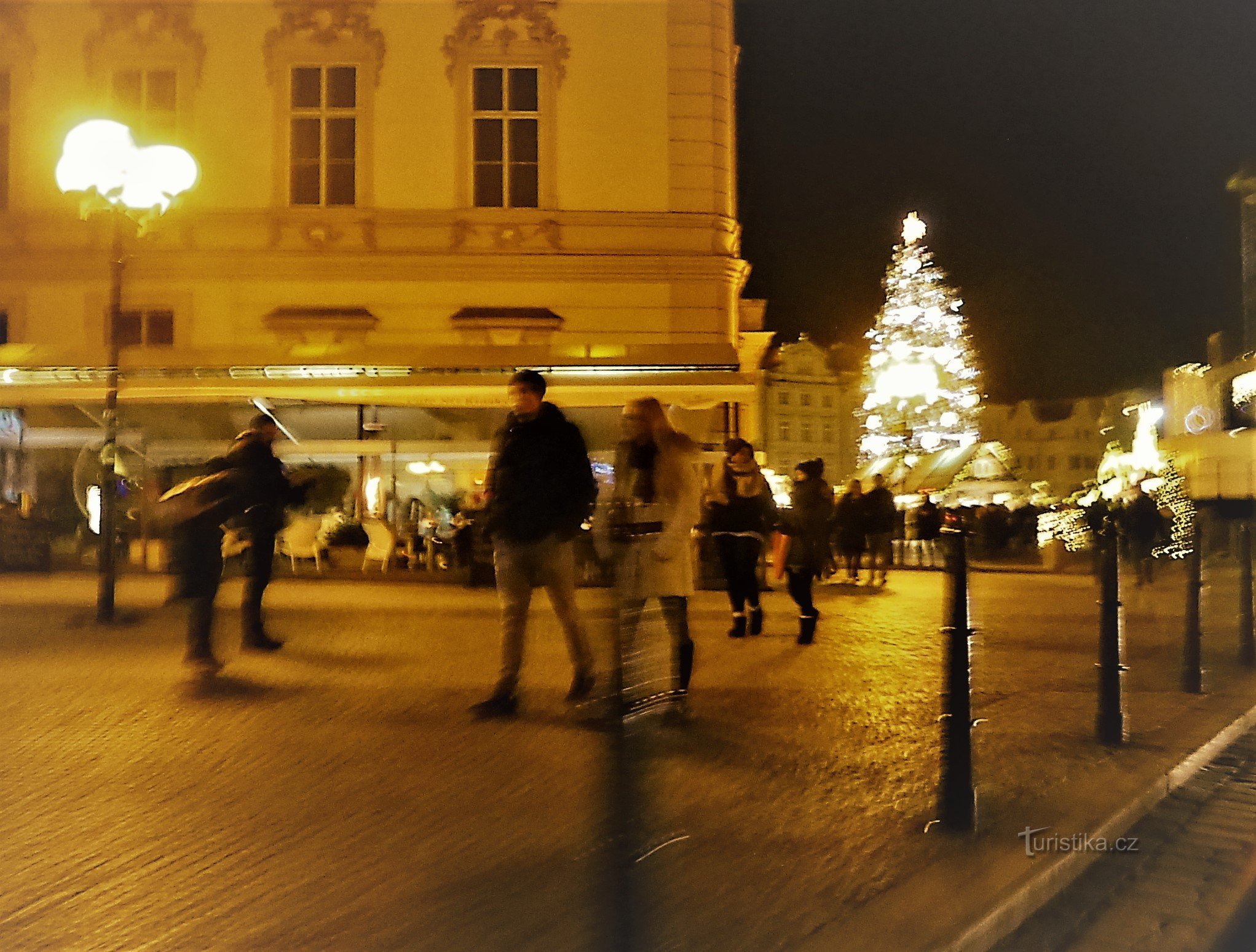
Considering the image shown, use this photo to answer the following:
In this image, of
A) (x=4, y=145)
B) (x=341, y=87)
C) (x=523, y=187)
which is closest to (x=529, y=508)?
(x=523, y=187)

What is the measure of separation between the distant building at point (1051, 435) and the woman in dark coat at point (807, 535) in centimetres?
4412

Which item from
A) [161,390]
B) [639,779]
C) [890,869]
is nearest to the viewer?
[639,779]

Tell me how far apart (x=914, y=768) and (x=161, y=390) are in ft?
34.5

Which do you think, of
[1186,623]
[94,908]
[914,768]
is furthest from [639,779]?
[1186,623]

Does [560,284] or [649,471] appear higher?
[560,284]

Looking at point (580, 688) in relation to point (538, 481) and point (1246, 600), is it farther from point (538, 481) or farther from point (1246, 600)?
point (1246, 600)

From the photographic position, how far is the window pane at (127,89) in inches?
772

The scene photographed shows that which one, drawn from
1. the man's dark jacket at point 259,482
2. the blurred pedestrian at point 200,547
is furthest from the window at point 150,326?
the blurred pedestrian at point 200,547

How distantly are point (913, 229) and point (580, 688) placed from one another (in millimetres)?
48844

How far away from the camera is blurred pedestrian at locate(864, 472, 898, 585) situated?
14.9m

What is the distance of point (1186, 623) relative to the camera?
25.5ft

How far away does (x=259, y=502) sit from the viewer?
8008 millimetres

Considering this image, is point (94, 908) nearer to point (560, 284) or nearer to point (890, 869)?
point (890, 869)

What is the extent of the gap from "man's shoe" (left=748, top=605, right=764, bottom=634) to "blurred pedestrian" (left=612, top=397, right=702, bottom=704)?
9.07ft
